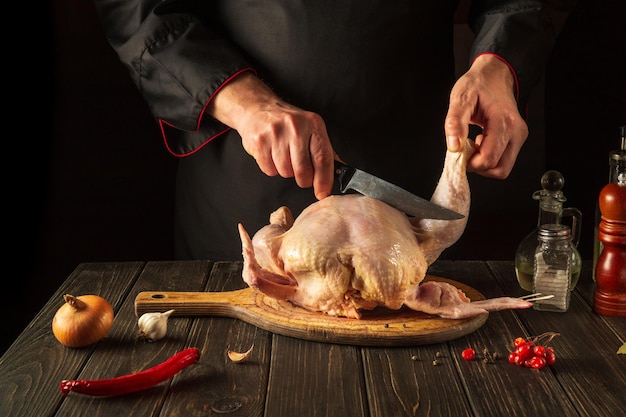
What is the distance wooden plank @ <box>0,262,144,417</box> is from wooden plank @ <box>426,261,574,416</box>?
2.40 feet

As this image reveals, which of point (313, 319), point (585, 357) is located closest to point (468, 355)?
point (585, 357)

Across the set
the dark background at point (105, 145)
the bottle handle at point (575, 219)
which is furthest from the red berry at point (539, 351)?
the dark background at point (105, 145)

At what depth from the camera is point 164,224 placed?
335 centimetres

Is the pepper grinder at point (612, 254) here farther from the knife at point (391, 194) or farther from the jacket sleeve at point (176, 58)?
the jacket sleeve at point (176, 58)

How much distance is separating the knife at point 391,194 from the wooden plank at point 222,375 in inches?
16.4

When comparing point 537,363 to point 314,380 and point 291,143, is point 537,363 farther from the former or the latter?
point 291,143

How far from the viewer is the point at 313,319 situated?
1764 mm

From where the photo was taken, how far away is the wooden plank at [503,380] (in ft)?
4.76

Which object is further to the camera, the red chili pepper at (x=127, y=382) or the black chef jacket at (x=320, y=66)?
the black chef jacket at (x=320, y=66)

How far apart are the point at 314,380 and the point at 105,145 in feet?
6.37

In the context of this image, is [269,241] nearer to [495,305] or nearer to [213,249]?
[495,305]

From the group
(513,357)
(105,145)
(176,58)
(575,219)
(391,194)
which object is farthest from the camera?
(105,145)

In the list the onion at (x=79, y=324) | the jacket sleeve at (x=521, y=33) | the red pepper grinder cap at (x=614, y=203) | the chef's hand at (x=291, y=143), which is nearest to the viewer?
the onion at (x=79, y=324)

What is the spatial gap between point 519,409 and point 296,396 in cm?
39
